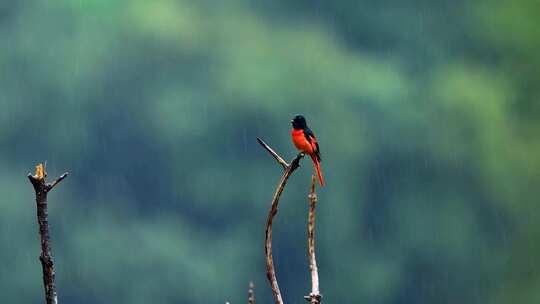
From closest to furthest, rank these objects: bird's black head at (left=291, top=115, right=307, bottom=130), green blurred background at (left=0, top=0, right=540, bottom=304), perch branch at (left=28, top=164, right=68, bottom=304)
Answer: perch branch at (left=28, top=164, right=68, bottom=304) < bird's black head at (left=291, top=115, right=307, bottom=130) < green blurred background at (left=0, top=0, right=540, bottom=304)

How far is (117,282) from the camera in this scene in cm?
3819

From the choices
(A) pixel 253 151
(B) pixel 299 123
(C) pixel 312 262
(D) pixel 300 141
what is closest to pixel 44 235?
(C) pixel 312 262

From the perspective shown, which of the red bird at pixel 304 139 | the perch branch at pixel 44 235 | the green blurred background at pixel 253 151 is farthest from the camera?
Result: the green blurred background at pixel 253 151

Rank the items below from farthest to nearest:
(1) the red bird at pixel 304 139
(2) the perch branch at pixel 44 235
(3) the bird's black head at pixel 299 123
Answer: (3) the bird's black head at pixel 299 123, (1) the red bird at pixel 304 139, (2) the perch branch at pixel 44 235

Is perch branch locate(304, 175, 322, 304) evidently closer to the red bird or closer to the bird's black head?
the red bird

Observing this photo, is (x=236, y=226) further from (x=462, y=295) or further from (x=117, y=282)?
(x=462, y=295)

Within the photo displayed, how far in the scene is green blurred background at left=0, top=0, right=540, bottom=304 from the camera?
37.8 meters

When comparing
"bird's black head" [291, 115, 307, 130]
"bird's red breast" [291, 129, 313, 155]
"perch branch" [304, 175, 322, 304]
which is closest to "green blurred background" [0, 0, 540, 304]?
"bird's black head" [291, 115, 307, 130]

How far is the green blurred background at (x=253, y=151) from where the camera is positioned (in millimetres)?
37750

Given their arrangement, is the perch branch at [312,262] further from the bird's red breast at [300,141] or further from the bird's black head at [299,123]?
the bird's black head at [299,123]

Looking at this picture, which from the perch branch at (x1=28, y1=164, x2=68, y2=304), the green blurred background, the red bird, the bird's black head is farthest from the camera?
the green blurred background

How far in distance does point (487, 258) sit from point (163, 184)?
481 inches

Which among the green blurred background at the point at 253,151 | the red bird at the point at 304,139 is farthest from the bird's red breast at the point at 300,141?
the green blurred background at the point at 253,151

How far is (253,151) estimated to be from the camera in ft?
132
